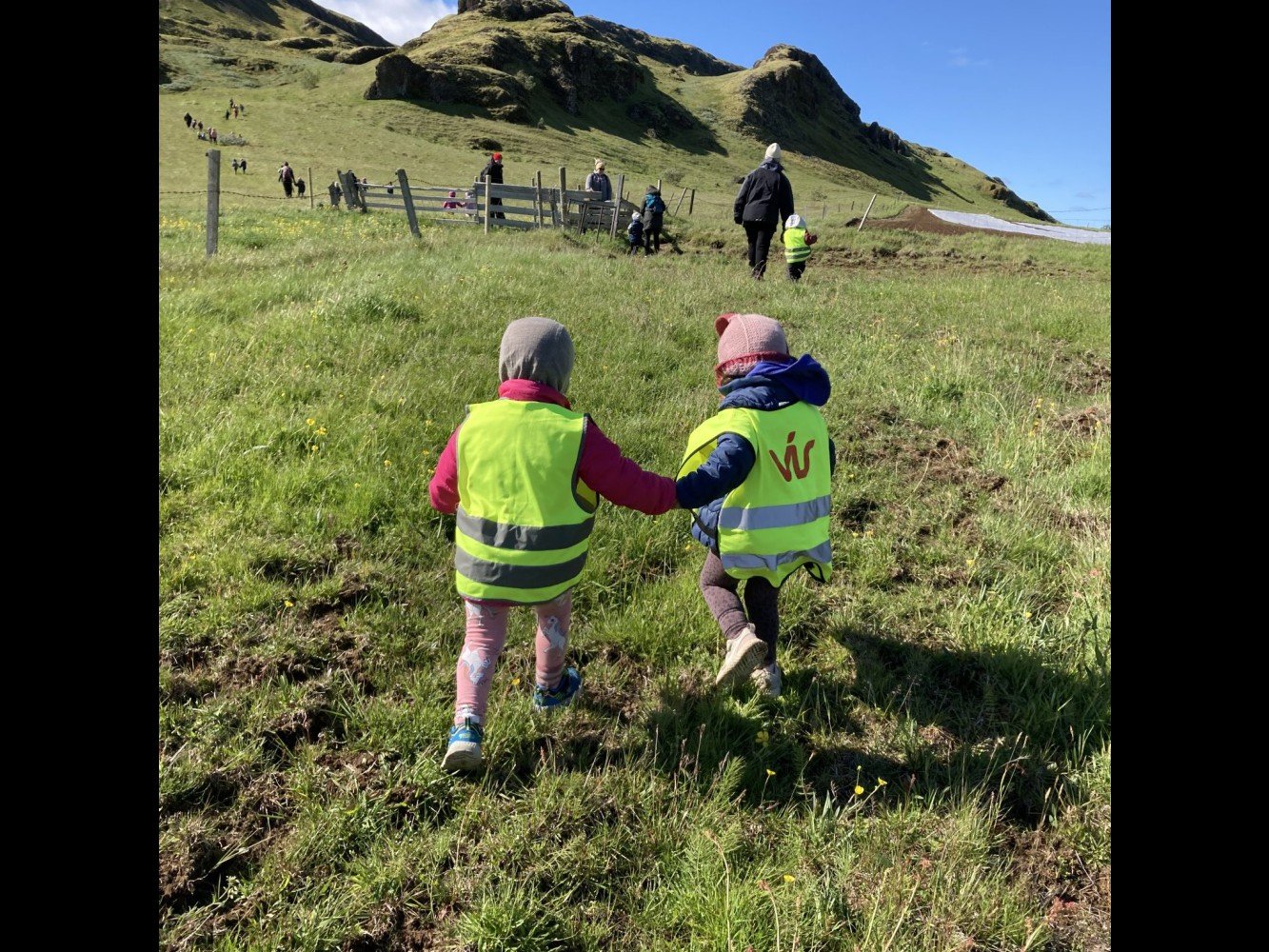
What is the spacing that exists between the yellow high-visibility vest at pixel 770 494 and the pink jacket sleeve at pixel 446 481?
1.00 metres

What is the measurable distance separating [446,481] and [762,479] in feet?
4.66

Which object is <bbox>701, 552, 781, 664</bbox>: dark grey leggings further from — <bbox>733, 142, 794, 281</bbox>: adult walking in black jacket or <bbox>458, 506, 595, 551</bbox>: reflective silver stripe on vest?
<bbox>733, 142, 794, 281</bbox>: adult walking in black jacket

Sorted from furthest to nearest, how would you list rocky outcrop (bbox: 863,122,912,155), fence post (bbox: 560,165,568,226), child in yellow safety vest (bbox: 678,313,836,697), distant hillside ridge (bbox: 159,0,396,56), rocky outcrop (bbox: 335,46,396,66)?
rocky outcrop (bbox: 863,122,912,155) < distant hillside ridge (bbox: 159,0,396,56) < rocky outcrop (bbox: 335,46,396,66) < fence post (bbox: 560,165,568,226) < child in yellow safety vest (bbox: 678,313,836,697)

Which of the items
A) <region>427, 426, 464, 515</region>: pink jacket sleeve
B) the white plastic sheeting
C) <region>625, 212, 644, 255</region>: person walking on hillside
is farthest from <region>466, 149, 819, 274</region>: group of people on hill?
the white plastic sheeting

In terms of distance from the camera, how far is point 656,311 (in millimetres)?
8898

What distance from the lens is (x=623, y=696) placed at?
3.12m

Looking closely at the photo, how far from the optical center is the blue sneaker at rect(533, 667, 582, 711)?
2953 mm

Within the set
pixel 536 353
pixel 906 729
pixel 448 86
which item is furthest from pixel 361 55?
pixel 906 729

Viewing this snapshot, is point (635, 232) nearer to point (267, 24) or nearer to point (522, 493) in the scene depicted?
point (522, 493)

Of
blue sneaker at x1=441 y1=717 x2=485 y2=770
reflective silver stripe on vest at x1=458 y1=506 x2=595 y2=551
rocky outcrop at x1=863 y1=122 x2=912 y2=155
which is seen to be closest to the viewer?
blue sneaker at x1=441 y1=717 x2=485 y2=770

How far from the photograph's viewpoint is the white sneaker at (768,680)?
121 inches
